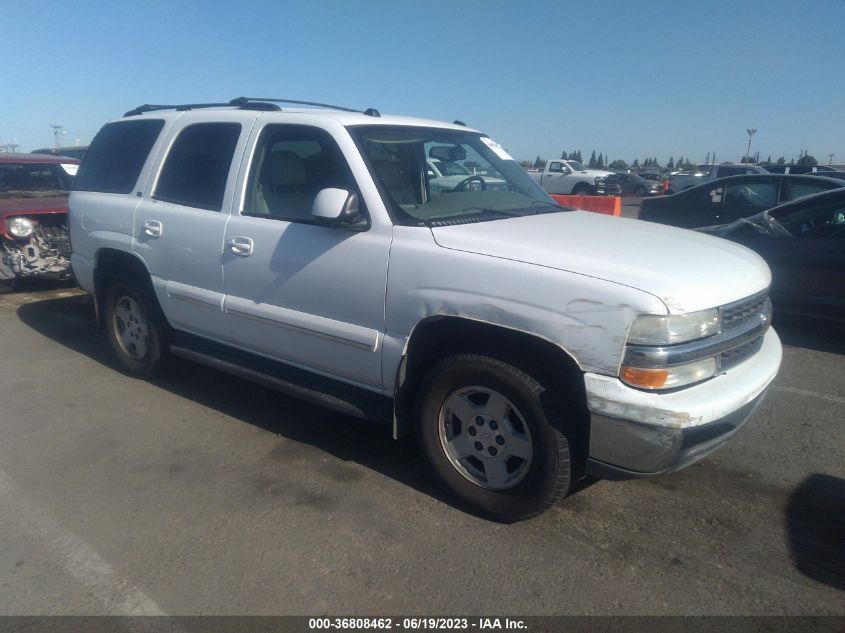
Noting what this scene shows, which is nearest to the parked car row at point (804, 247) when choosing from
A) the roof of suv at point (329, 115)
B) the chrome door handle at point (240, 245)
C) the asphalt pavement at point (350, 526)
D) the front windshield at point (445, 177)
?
the asphalt pavement at point (350, 526)

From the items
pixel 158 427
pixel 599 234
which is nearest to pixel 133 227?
pixel 158 427

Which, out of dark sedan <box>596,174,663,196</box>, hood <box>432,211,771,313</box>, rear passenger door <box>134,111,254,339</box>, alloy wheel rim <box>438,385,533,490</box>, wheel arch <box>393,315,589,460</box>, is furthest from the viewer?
dark sedan <box>596,174,663,196</box>

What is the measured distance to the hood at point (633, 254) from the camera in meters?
2.96

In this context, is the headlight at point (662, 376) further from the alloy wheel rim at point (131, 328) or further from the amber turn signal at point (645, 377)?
the alloy wheel rim at point (131, 328)

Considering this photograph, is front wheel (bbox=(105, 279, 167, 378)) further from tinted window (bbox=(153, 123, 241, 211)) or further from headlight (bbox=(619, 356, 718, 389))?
headlight (bbox=(619, 356, 718, 389))

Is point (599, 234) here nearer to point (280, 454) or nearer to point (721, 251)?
point (721, 251)

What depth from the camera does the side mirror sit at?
A: 3.52 metres

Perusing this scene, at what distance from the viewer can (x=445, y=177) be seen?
4.37 meters

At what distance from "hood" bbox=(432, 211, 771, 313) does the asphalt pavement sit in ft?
3.81

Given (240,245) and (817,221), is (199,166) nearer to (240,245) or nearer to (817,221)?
(240,245)

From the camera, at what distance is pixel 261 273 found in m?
4.09

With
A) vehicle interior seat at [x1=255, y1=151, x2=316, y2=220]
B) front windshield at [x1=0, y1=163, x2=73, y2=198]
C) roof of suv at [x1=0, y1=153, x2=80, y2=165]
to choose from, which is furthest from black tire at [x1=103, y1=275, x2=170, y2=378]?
roof of suv at [x1=0, y1=153, x2=80, y2=165]

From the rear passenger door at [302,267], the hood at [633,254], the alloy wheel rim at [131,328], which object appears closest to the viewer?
the hood at [633,254]

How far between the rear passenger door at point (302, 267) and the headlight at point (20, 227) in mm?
4868
